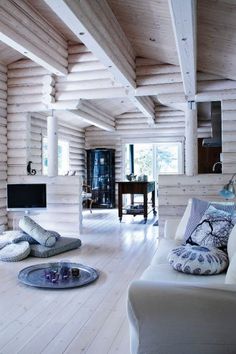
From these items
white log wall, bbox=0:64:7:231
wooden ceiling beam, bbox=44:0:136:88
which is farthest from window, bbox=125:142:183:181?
wooden ceiling beam, bbox=44:0:136:88

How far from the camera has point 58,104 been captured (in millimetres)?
6766

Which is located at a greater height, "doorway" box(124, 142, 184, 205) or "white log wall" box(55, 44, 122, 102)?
"white log wall" box(55, 44, 122, 102)

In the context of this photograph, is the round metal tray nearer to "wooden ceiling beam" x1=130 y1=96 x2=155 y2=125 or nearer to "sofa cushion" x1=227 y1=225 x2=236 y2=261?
"sofa cushion" x1=227 y1=225 x2=236 y2=261

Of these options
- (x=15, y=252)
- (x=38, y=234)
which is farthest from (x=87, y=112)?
(x=15, y=252)

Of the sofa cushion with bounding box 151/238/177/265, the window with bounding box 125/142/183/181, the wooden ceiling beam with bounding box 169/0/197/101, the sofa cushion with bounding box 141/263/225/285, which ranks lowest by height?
the sofa cushion with bounding box 141/263/225/285

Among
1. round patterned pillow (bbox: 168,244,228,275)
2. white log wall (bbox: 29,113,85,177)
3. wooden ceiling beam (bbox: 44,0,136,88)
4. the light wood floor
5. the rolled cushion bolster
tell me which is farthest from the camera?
white log wall (bbox: 29,113,85,177)

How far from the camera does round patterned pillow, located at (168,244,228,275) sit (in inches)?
102

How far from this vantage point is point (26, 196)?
641 centimetres

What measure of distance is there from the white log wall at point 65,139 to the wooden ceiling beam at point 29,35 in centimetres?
235

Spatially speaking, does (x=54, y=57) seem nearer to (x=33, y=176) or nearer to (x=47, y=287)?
(x=33, y=176)

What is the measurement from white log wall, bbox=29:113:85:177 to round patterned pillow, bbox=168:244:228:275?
16.8ft

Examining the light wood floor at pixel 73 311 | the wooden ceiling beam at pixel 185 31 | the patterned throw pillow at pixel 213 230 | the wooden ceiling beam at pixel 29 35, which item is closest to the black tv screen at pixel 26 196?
the light wood floor at pixel 73 311

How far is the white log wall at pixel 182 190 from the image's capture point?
6.14 meters

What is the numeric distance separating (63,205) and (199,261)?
4457 mm
